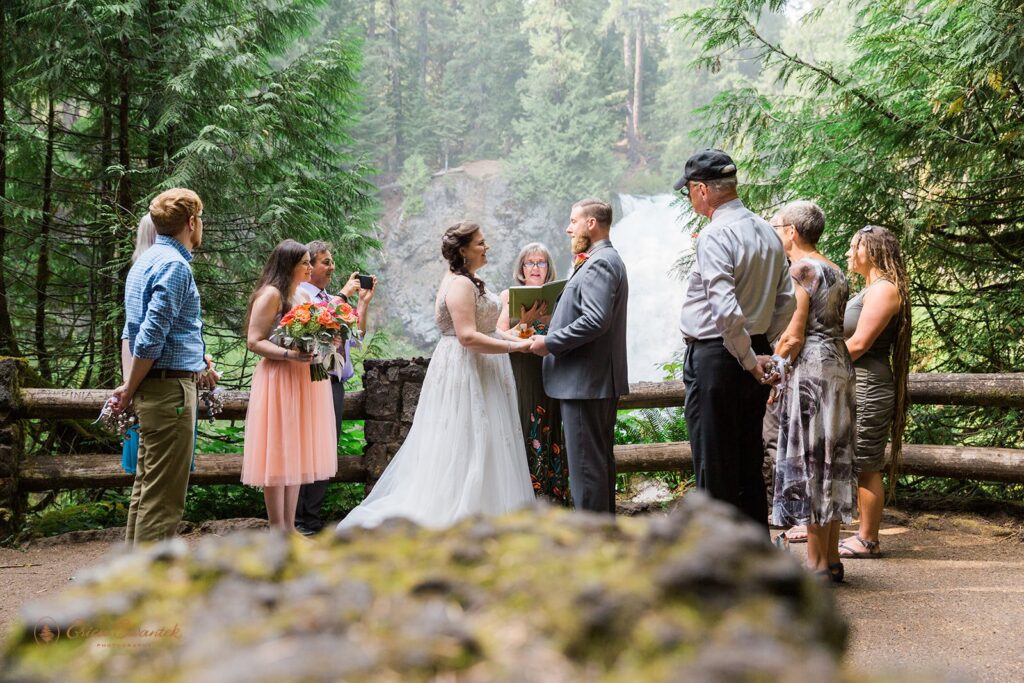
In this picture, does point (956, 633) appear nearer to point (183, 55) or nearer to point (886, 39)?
point (886, 39)

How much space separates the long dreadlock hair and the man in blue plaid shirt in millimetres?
3706

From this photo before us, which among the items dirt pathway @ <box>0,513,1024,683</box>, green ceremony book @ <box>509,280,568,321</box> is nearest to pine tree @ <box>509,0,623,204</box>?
dirt pathway @ <box>0,513,1024,683</box>

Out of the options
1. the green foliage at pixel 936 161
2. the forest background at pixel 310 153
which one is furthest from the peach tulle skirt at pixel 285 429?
the green foliage at pixel 936 161

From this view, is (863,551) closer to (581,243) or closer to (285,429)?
(581,243)

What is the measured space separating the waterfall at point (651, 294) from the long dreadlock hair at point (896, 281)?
83.5 feet

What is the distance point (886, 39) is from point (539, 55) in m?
36.2

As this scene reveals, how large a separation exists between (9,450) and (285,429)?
2625 millimetres

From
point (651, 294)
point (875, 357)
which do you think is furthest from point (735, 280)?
point (651, 294)

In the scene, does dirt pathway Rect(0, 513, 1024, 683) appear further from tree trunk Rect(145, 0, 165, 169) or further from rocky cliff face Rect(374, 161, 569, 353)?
rocky cliff face Rect(374, 161, 569, 353)

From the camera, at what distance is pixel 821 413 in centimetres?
432

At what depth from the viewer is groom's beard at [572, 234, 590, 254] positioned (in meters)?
4.55

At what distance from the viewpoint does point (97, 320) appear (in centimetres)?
811

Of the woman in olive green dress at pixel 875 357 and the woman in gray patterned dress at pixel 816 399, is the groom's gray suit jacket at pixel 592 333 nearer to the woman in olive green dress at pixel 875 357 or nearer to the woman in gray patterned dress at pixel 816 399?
the woman in gray patterned dress at pixel 816 399

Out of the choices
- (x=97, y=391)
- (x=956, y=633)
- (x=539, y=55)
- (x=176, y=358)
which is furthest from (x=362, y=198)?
(x=539, y=55)
